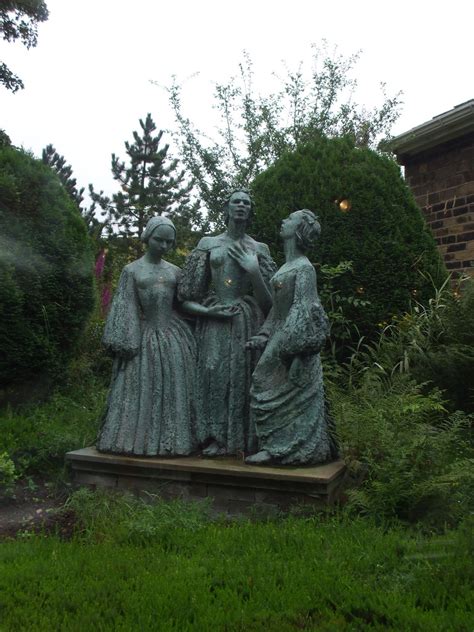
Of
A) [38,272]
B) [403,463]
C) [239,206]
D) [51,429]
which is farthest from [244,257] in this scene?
[38,272]

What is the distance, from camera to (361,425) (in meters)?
5.12

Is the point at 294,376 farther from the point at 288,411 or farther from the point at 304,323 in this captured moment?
the point at 304,323

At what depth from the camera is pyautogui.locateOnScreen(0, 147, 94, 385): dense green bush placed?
716cm

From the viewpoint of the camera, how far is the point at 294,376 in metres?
4.74

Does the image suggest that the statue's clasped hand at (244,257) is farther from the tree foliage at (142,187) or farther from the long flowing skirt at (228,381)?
the tree foliage at (142,187)

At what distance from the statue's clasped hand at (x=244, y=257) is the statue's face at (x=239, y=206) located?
218 mm

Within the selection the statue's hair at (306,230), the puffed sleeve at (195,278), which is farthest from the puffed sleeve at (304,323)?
the puffed sleeve at (195,278)

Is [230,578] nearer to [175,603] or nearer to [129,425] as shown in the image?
[175,603]

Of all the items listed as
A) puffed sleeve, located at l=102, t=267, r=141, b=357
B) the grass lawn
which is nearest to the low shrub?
puffed sleeve, located at l=102, t=267, r=141, b=357

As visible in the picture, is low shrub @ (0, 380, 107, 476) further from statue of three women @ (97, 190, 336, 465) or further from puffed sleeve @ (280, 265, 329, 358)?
puffed sleeve @ (280, 265, 329, 358)

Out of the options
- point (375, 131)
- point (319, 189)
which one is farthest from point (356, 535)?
point (375, 131)

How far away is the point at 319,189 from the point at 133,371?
3.79 meters

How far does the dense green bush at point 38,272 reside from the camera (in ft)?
23.5

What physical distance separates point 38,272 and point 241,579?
4.94 metres
